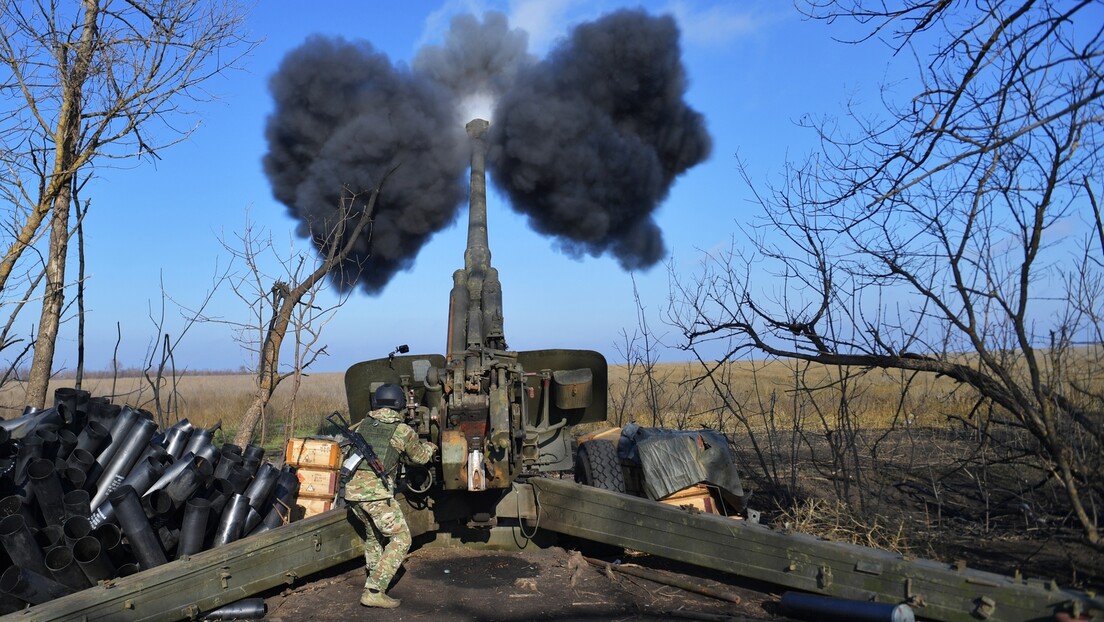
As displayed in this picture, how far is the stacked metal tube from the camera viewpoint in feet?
17.2

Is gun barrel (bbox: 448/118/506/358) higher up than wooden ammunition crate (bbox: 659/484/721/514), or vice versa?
gun barrel (bbox: 448/118/506/358)

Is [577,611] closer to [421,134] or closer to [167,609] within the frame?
[167,609]

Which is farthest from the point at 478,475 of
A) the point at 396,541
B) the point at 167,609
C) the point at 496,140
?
the point at 496,140

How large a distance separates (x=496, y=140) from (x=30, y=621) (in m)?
10.3

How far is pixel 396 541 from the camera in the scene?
6.14 metres

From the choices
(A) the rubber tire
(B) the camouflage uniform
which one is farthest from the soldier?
(A) the rubber tire

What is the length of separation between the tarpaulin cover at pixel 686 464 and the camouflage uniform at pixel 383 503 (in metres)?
1.96

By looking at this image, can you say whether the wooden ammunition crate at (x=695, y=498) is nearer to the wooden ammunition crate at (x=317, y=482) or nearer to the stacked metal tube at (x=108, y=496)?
the wooden ammunition crate at (x=317, y=482)

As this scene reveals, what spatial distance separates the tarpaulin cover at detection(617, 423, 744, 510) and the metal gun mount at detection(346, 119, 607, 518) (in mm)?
977

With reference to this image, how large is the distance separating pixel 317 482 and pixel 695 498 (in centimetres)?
332

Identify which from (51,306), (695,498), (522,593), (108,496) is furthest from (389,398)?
(51,306)

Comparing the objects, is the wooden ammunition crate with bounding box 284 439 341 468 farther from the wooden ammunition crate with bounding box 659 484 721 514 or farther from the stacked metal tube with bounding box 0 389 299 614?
the wooden ammunition crate with bounding box 659 484 721 514

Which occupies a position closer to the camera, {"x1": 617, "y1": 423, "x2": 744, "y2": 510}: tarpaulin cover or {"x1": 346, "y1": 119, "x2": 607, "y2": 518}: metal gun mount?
{"x1": 346, "y1": 119, "x2": 607, "y2": 518}: metal gun mount

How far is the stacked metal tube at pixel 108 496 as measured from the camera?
525 cm
